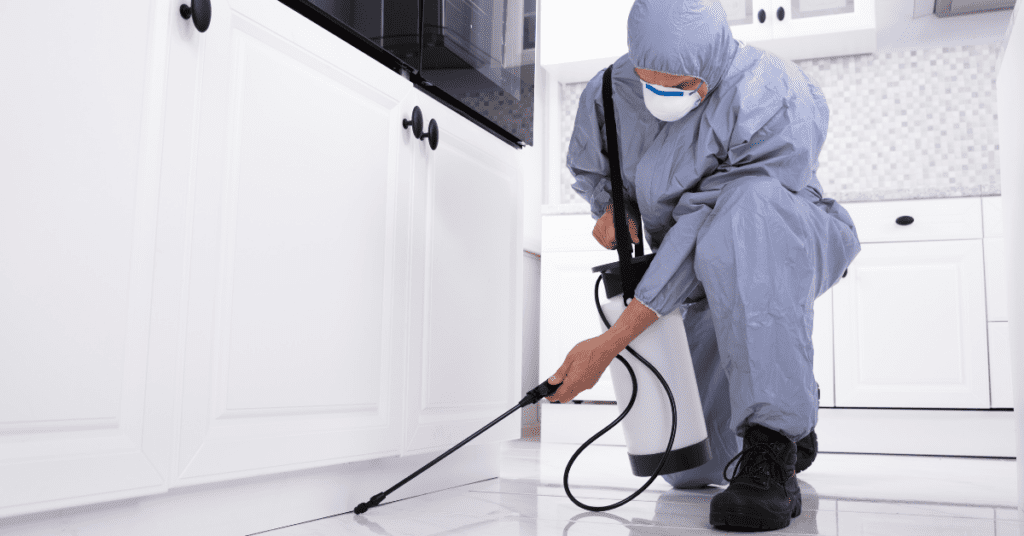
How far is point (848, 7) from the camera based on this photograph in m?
2.87

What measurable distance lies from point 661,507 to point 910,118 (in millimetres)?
2364

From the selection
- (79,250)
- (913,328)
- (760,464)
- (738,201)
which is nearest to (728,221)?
(738,201)

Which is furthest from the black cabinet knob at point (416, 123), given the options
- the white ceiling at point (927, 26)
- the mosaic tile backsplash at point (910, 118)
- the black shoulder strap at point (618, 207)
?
the white ceiling at point (927, 26)

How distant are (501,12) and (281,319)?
972 millimetres

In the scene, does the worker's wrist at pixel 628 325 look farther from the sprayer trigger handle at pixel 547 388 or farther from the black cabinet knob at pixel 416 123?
the black cabinet knob at pixel 416 123

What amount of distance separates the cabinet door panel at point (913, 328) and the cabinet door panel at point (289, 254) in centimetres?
178

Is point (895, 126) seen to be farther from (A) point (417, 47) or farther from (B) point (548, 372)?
(A) point (417, 47)

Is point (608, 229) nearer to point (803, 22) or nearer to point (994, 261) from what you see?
point (994, 261)

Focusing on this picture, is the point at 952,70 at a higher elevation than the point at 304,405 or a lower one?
higher

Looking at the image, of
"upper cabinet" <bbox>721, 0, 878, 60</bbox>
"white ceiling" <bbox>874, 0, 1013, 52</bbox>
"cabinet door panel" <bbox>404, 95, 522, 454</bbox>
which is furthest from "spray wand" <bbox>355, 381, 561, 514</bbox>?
"white ceiling" <bbox>874, 0, 1013, 52</bbox>

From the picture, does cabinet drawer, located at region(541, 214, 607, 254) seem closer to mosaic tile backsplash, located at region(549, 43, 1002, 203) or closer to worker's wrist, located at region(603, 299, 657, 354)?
mosaic tile backsplash, located at region(549, 43, 1002, 203)

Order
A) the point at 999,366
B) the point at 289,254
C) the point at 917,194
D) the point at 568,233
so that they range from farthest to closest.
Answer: the point at 568,233 → the point at 917,194 → the point at 999,366 → the point at 289,254

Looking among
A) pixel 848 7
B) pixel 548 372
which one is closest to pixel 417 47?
pixel 548 372

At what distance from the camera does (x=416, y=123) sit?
1.35 m
